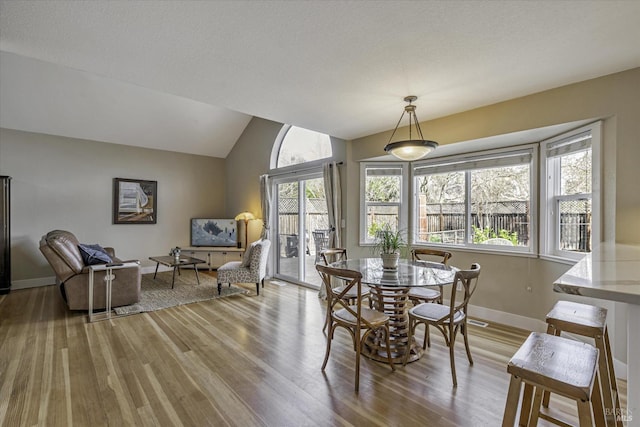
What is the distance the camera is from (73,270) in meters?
3.81

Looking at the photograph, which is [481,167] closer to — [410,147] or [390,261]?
[410,147]

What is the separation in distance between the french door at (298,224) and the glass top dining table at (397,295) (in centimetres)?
230

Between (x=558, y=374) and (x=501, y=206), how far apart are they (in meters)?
2.97

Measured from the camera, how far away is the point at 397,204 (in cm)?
456

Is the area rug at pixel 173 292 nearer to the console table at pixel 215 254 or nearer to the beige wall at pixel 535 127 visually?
the console table at pixel 215 254

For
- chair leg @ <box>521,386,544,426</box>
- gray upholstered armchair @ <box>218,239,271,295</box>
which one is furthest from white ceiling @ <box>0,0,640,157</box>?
gray upholstered armchair @ <box>218,239,271,295</box>

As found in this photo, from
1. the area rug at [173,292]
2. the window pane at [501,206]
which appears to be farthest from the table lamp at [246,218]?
the window pane at [501,206]

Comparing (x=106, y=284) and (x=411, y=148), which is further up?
(x=411, y=148)

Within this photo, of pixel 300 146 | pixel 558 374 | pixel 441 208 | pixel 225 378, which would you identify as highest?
pixel 300 146

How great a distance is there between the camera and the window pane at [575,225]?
119 inches

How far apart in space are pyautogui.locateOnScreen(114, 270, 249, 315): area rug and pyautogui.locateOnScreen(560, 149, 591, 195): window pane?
466cm

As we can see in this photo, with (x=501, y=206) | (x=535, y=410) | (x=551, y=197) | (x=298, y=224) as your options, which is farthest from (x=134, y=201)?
(x=551, y=197)

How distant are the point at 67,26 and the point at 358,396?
3201mm

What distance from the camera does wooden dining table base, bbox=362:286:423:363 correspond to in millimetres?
2760
